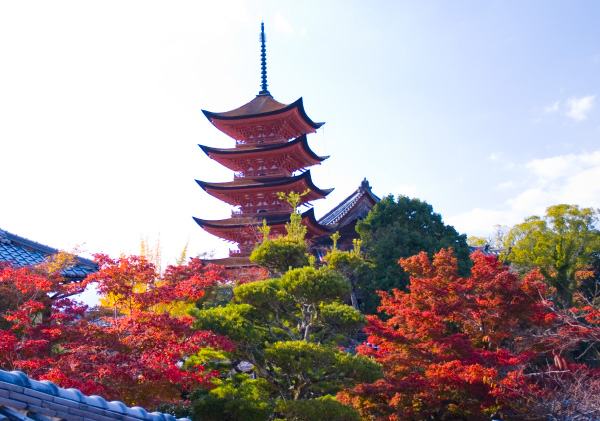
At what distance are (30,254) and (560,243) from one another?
21.5 metres

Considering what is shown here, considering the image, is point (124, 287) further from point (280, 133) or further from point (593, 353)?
point (280, 133)

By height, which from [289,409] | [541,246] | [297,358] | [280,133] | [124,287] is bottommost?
[289,409]

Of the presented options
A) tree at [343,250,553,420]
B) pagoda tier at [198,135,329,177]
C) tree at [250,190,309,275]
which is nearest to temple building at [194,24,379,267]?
pagoda tier at [198,135,329,177]

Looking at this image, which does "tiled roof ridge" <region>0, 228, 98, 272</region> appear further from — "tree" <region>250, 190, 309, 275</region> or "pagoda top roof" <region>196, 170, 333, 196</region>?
"pagoda top roof" <region>196, 170, 333, 196</region>

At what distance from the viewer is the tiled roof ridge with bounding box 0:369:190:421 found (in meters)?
3.22

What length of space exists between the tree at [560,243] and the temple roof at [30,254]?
18.1 meters

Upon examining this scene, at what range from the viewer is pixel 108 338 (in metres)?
7.78

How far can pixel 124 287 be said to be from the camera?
842 cm

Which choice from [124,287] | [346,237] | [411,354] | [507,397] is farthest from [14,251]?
[346,237]

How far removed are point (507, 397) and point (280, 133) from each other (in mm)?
19781

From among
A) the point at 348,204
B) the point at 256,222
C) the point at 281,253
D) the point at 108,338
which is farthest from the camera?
the point at 348,204

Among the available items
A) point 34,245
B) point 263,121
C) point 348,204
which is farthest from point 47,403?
point 348,204

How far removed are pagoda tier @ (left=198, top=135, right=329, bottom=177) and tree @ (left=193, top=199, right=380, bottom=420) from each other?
15659 mm

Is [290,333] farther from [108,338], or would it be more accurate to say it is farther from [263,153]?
[263,153]
